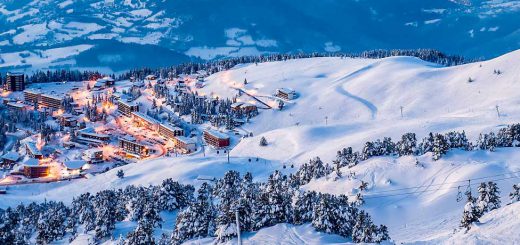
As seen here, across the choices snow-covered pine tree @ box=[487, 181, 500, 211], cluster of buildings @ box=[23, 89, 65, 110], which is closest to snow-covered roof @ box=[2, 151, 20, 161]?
cluster of buildings @ box=[23, 89, 65, 110]

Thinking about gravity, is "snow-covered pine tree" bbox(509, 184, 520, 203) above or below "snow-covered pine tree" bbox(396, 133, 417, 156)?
below

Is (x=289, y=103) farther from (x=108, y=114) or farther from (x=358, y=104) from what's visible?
(x=108, y=114)

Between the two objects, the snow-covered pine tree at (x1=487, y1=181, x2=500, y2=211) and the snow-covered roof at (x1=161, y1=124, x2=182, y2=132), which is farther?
the snow-covered roof at (x1=161, y1=124, x2=182, y2=132)

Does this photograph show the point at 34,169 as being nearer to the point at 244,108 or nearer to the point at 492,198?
the point at 244,108

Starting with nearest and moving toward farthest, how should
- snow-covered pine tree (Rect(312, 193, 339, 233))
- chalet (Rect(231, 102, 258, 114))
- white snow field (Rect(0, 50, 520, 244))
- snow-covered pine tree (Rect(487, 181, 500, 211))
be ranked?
1. snow-covered pine tree (Rect(312, 193, 339, 233))
2. snow-covered pine tree (Rect(487, 181, 500, 211))
3. white snow field (Rect(0, 50, 520, 244))
4. chalet (Rect(231, 102, 258, 114))

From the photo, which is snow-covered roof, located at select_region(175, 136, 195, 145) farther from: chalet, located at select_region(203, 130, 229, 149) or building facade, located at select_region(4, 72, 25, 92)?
building facade, located at select_region(4, 72, 25, 92)

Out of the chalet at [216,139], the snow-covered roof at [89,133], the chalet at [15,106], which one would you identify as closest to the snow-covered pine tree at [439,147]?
the chalet at [216,139]
